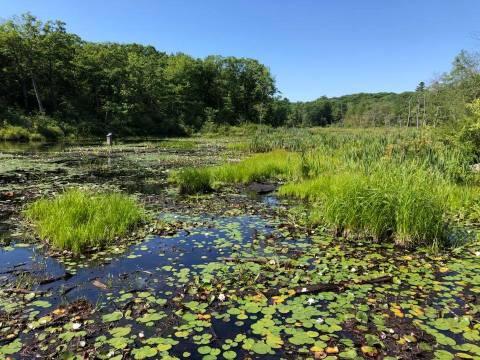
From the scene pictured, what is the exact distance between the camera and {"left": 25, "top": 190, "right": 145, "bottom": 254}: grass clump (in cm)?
630

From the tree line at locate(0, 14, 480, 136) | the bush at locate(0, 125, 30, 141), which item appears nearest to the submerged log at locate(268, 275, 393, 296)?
the tree line at locate(0, 14, 480, 136)

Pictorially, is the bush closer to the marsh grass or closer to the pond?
the marsh grass

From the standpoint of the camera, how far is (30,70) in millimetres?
40781

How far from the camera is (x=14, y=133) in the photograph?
32.3 m

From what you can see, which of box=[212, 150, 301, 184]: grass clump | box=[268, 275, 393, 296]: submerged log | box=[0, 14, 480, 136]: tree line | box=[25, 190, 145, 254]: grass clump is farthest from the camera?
box=[0, 14, 480, 136]: tree line

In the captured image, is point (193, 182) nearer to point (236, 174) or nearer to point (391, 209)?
point (236, 174)

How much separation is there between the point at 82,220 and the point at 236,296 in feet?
13.0

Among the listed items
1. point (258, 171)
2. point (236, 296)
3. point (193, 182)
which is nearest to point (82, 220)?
point (236, 296)

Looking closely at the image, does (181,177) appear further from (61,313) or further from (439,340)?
(439,340)

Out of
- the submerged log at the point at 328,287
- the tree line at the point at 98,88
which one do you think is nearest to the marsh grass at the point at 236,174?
the submerged log at the point at 328,287

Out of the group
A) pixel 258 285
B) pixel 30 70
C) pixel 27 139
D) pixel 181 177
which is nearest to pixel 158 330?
pixel 258 285

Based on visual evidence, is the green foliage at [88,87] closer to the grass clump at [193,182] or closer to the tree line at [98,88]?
the tree line at [98,88]

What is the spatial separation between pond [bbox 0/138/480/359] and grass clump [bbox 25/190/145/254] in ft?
1.02

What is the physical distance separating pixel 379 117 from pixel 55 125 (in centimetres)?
9863
